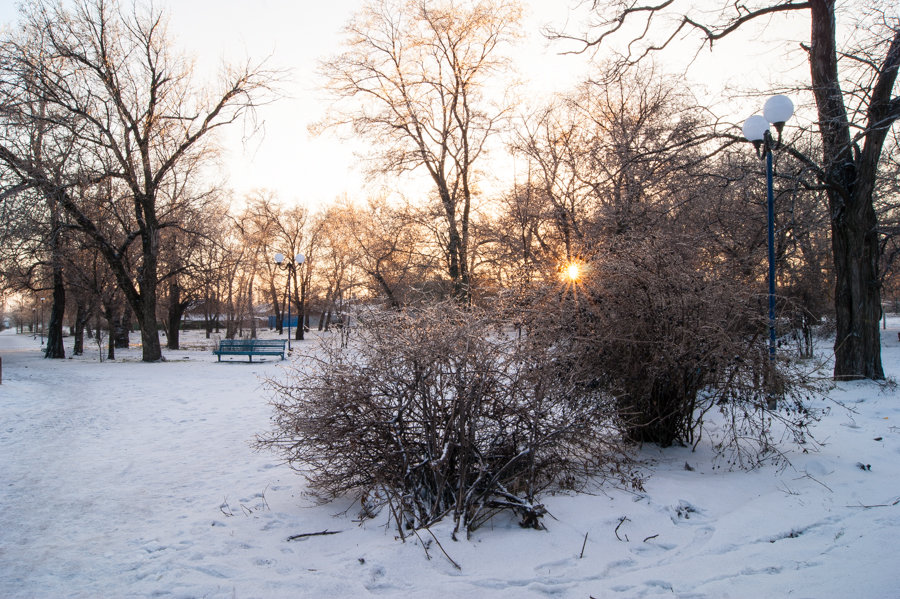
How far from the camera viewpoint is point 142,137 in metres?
18.5

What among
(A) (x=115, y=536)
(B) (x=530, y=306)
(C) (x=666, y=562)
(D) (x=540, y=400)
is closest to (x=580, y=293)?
(B) (x=530, y=306)

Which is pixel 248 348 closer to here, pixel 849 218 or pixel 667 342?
pixel 667 342

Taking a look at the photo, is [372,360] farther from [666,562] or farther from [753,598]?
[753,598]

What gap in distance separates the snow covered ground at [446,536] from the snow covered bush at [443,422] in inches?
9.9

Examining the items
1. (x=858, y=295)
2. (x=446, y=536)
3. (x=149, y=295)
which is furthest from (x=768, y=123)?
(x=149, y=295)

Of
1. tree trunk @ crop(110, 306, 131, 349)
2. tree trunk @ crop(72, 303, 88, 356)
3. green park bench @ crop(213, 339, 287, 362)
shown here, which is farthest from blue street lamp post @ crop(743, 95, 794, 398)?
tree trunk @ crop(110, 306, 131, 349)

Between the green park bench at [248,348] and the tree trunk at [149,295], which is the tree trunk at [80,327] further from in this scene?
the green park bench at [248,348]

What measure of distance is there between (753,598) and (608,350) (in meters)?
2.60

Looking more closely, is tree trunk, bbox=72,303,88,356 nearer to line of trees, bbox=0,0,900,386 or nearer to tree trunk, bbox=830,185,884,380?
line of trees, bbox=0,0,900,386

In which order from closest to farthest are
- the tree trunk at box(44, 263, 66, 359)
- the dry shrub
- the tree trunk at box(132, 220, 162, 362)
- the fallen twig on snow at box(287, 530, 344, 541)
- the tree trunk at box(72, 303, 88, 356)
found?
the fallen twig on snow at box(287, 530, 344, 541), the dry shrub, the tree trunk at box(132, 220, 162, 362), the tree trunk at box(44, 263, 66, 359), the tree trunk at box(72, 303, 88, 356)

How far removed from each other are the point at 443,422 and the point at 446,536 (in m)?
0.81

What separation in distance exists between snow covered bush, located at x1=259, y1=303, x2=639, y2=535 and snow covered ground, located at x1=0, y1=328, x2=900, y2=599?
252mm

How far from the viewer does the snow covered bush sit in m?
4.11

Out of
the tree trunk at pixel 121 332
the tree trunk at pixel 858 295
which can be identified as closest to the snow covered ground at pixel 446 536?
the tree trunk at pixel 858 295
